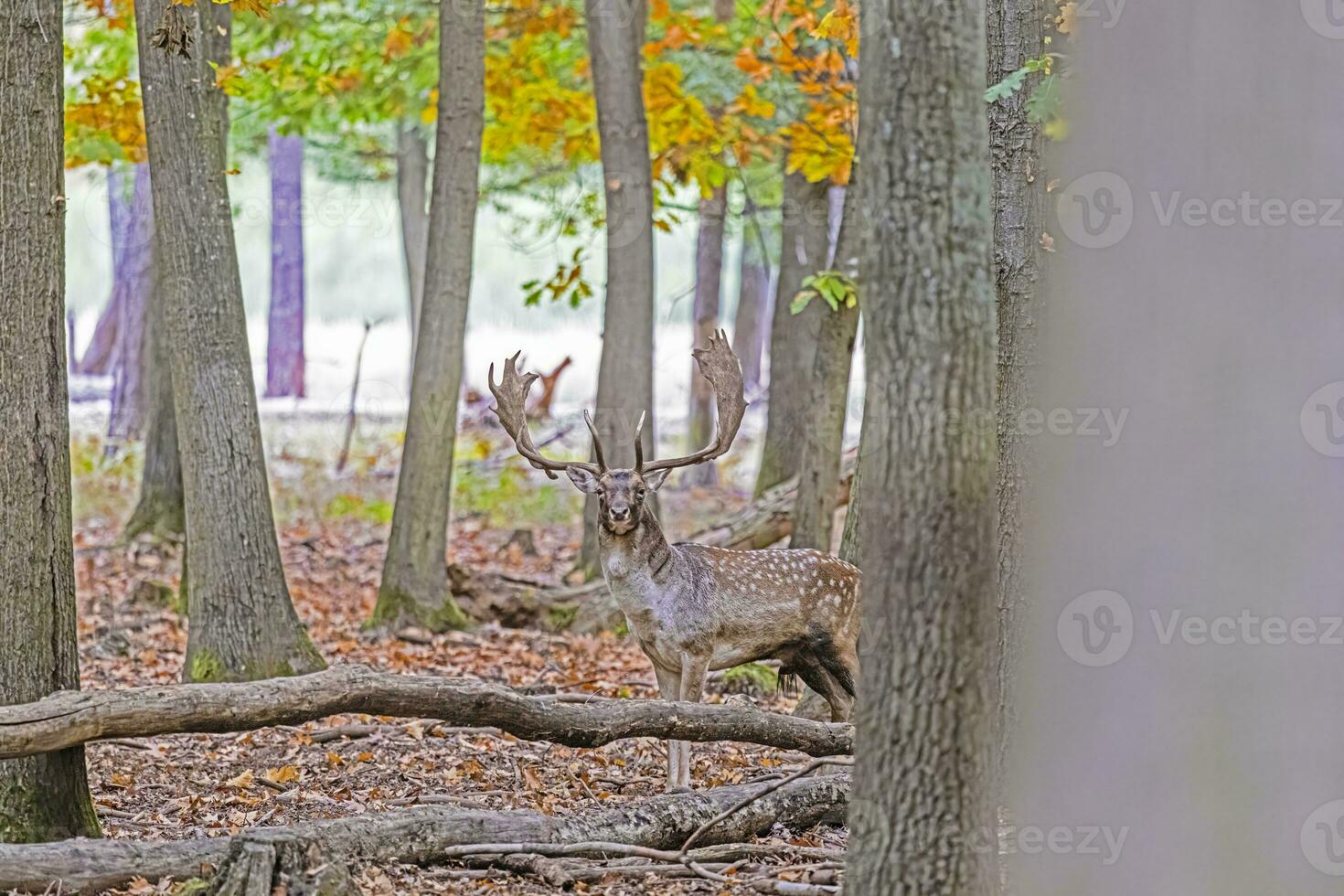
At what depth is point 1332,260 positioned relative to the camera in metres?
4.23

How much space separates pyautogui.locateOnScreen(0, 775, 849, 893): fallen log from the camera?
17.3 feet

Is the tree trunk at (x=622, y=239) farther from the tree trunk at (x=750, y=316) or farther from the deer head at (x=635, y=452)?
the tree trunk at (x=750, y=316)

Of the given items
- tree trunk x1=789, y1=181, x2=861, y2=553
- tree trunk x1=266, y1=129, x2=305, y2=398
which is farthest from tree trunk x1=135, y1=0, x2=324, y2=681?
tree trunk x1=266, y1=129, x2=305, y2=398

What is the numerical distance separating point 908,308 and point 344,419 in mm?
23337

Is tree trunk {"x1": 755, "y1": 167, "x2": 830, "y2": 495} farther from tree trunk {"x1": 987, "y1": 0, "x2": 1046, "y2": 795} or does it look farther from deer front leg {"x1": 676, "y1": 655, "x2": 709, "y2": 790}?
tree trunk {"x1": 987, "y1": 0, "x2": 1046, "y2": 795}

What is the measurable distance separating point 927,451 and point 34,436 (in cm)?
389

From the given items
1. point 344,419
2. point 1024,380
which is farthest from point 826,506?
point 344,419

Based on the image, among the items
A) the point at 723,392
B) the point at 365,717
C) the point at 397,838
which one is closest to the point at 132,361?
the point at 365,717

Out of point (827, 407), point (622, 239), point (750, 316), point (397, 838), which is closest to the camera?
point (397, 838)

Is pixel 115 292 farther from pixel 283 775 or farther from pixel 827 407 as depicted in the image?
pixel 283 775

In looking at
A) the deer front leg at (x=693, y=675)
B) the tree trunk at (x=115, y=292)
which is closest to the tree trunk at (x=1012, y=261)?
the deer front leg at (x=693, y=675)

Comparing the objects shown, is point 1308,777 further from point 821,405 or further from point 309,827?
point 821,405

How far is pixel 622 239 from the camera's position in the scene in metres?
13.1

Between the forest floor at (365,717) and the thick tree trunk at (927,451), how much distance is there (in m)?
1.48
